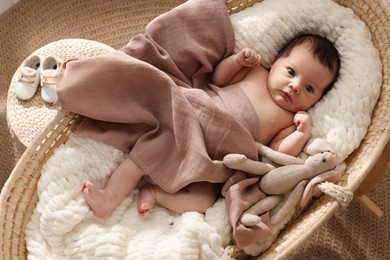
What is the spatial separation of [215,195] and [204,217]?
0.28 feet

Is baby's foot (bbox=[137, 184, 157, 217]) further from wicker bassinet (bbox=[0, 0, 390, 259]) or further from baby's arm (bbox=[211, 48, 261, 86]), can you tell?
baby's arm (bbox=[211, 48, 261, 86])

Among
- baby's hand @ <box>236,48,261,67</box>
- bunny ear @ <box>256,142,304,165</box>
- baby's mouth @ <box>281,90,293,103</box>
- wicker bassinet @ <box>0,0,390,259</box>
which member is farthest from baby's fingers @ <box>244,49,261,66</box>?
wicker bassinet @ <box>0,0,390,259</box>

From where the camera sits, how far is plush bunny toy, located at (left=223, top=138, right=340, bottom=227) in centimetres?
119

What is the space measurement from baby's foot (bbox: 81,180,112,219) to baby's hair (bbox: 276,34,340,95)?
24.1 inches

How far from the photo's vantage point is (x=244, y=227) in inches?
45.2

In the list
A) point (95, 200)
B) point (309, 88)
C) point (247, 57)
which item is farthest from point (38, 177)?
point (309, 88)

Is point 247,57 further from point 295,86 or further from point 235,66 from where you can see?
point 295,86

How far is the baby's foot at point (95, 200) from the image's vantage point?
1.19 m

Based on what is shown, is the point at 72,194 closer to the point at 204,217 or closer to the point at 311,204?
the point at 204,217

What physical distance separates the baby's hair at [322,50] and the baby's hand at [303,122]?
4.6 inches

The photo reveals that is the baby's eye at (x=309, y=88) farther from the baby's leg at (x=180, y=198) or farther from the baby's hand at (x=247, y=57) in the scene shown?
the baby's leg at (x=180, y=198)

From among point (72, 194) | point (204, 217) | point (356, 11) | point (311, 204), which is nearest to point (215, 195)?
point (204, 217)

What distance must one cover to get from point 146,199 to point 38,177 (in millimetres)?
265

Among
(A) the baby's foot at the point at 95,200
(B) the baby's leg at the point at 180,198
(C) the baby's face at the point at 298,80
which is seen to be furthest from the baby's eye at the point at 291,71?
(A) the baby's foot at the point at 95,200
